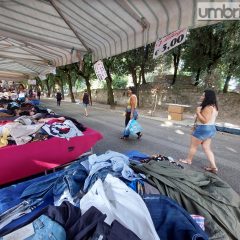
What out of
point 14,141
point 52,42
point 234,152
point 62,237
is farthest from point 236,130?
point 62,237

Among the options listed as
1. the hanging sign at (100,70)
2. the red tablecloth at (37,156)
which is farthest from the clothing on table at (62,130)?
the hanging sign at (100,70)

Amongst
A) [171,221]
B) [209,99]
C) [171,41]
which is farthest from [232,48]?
[171,221]

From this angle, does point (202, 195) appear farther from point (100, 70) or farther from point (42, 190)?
point (100, 70)

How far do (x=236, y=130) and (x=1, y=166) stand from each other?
993 centimetres

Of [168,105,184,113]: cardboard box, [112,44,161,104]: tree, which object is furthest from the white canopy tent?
[112,44,161,104]: tree

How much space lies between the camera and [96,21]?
3.98 meters

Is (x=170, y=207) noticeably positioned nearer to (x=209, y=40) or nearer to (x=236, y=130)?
(x=236, y=130)

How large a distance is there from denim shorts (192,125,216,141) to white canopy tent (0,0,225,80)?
2.10 metres

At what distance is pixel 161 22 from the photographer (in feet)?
11.7

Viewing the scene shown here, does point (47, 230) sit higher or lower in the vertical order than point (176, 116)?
higher

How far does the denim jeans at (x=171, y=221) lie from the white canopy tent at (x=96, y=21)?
2.56 metres

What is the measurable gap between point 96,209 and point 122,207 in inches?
10.1

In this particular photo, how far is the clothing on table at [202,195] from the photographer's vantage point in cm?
236

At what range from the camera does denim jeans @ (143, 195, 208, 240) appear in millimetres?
1877
